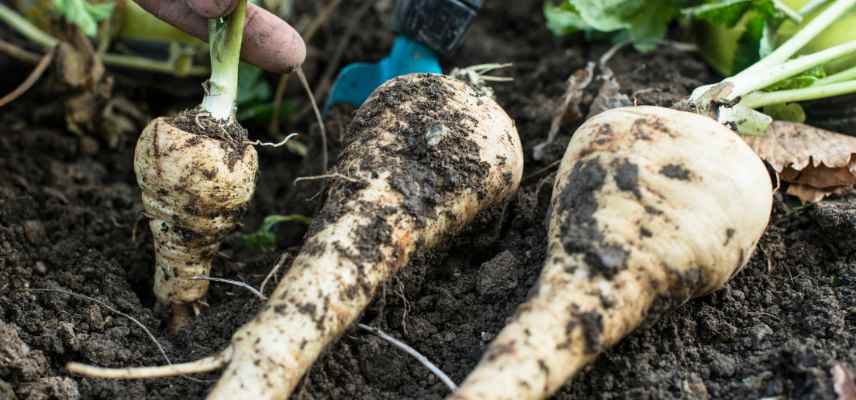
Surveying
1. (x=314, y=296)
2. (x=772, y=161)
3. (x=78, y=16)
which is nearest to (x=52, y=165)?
(x=78, y=16)

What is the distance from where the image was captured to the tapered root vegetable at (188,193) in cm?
184

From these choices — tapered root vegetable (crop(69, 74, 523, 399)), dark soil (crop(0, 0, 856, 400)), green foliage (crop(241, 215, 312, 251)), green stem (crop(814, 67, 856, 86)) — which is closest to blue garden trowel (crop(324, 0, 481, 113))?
dark soil (crop(0, 0, 856, 400))

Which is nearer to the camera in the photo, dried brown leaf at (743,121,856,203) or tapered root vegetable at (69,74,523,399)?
tapered root vegetable at (69,74,523,399)

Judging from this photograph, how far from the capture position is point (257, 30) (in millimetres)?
2016

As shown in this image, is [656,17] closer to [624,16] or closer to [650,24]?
[650,24]

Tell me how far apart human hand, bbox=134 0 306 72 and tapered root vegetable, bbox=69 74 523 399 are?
0.26 meters

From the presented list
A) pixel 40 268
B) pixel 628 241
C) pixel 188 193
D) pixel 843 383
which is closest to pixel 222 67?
pixel 188 193

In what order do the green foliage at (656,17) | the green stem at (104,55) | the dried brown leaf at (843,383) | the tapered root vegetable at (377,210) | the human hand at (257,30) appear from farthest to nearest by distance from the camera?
the green stem at (104,55) → the green foliage at (656,17) → the human hand at (257,30) → the tapered root vegetable at (377,210) → the dried brown leaf at (843,383)

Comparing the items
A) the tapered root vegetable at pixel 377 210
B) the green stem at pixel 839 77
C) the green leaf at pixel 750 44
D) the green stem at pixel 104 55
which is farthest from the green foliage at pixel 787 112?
the green stem at pixel 104 55

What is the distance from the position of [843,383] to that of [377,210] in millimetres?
1085

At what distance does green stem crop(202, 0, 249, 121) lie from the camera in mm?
1928

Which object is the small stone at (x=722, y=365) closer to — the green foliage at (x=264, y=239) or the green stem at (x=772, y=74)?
the green stem at (x=772, y=74)

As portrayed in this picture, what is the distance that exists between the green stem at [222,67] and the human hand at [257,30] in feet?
0.21

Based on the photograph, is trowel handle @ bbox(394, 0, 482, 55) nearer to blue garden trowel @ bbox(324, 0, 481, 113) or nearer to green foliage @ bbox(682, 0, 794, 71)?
blue garden trowel @ bbox(324, 0, 481, 113)
